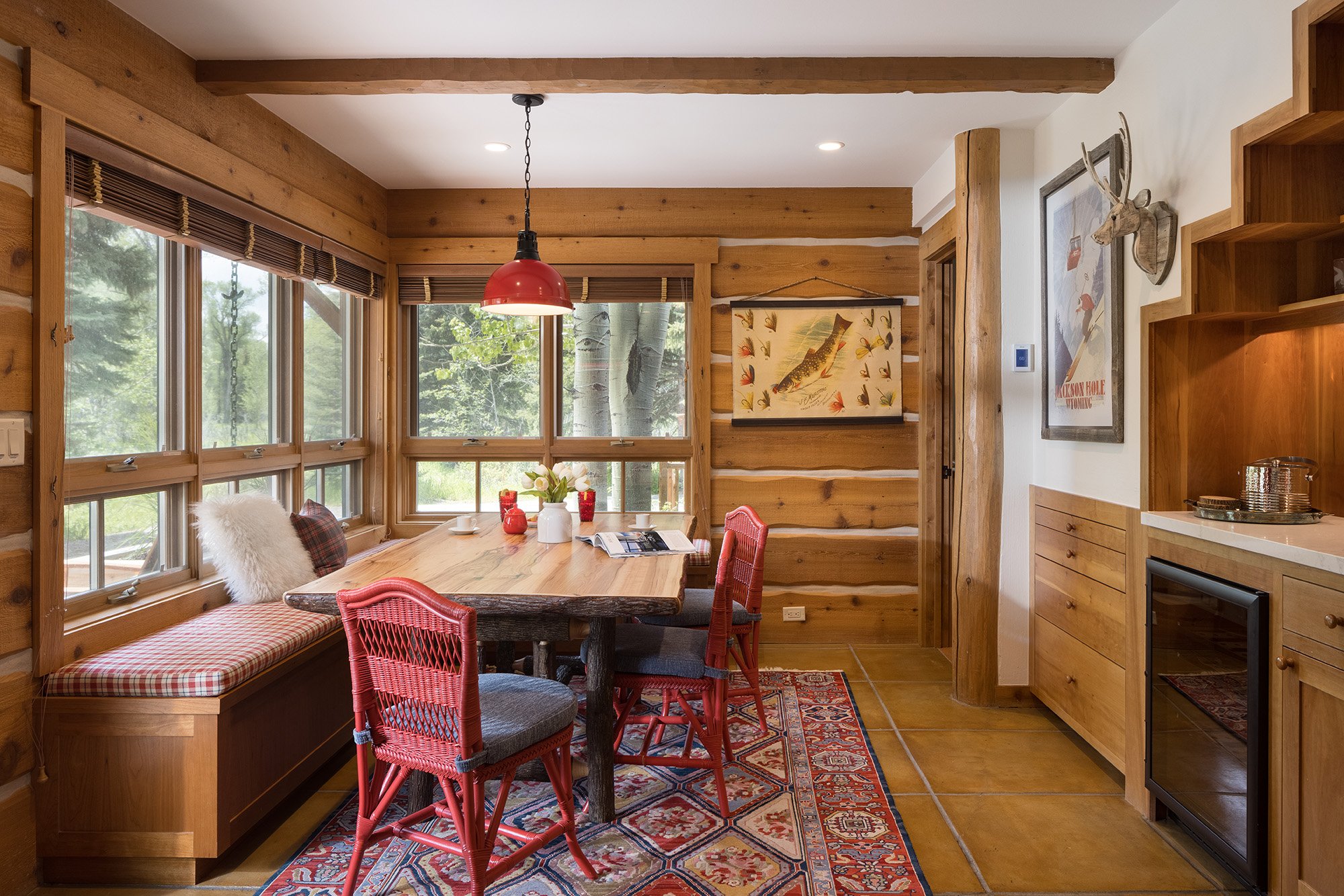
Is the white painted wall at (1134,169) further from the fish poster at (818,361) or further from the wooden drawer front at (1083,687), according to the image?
the fish poster at (818,361)

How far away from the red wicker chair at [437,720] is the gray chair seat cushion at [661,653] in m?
0.47

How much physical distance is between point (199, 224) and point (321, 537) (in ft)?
4.38

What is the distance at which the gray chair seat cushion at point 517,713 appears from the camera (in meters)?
2.03

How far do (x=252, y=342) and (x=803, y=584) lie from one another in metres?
3.15

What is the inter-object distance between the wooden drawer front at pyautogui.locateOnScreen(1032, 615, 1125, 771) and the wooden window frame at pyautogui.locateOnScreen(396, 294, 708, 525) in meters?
2.04

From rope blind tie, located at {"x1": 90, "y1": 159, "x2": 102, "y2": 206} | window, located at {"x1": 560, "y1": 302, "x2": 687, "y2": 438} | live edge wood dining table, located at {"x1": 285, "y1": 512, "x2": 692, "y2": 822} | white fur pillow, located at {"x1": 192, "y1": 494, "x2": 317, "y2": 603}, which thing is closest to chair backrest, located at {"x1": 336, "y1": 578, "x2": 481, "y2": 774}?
live edge wood dining table, located at {"x1": 285, "y1": 512, "x2": 692, "y2": 822}

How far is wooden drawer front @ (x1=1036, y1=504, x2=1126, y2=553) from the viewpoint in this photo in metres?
2.94

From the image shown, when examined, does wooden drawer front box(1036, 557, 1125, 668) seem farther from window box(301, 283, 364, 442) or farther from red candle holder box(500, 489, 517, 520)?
window box(301, 283, 364, 442)

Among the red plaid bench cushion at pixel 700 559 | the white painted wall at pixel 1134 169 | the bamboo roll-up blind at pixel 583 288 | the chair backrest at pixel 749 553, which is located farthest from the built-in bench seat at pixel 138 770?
the white painted wall at pixel 1134 169

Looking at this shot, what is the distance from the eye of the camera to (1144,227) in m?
2.71

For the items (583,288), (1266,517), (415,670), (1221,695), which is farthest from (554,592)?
(583,288)

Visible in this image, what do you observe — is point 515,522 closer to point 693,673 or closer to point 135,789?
point 693,673

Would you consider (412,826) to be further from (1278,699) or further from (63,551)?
(1278,699)

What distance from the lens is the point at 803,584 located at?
4781mm
